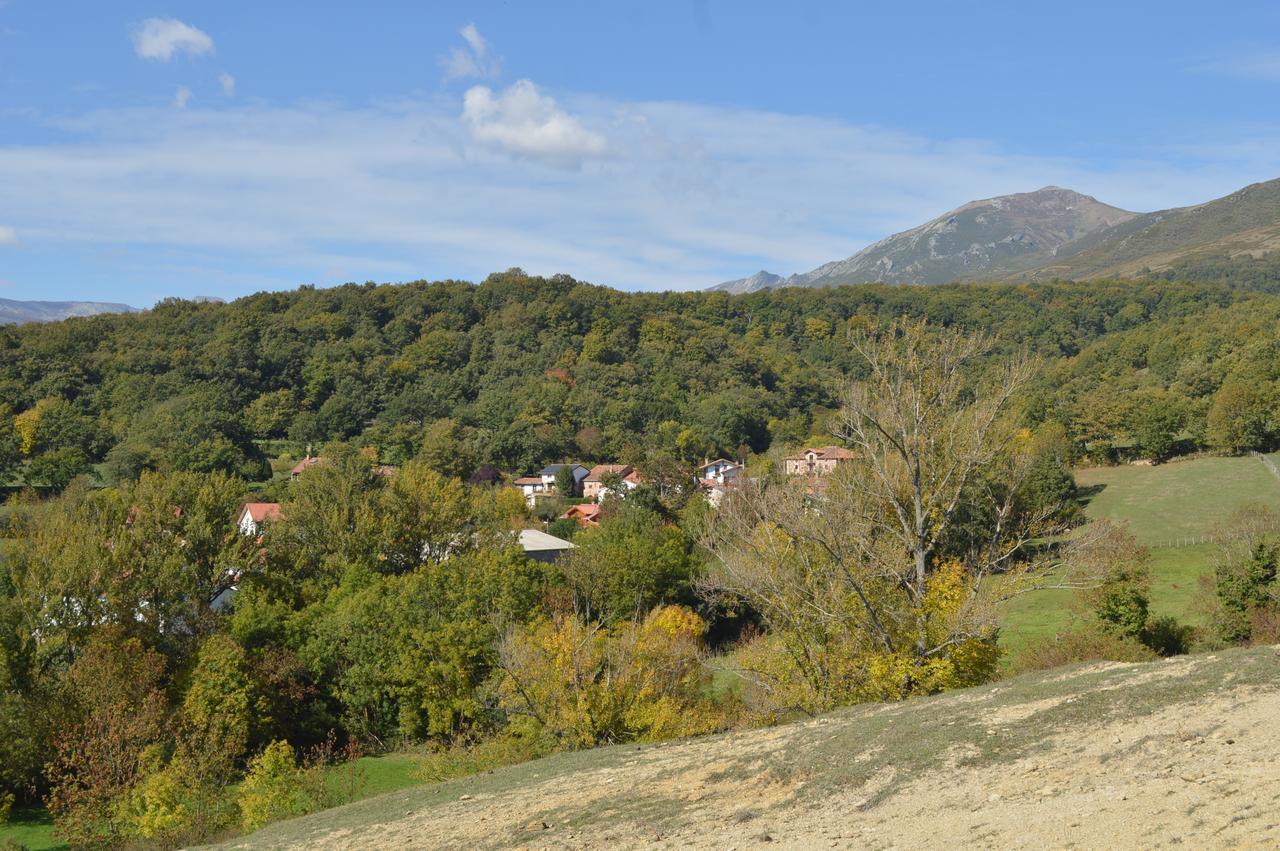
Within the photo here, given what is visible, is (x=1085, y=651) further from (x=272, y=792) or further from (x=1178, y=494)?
(x=1178, y=494)

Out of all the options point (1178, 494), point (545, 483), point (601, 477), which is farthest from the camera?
point (545, 483)

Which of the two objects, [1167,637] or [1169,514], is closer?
[1167,637]

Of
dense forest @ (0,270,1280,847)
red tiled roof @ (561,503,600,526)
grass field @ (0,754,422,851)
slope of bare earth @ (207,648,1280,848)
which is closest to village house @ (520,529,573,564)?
dense forest @ (0,270,1280,847)

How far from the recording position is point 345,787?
74.6 feet

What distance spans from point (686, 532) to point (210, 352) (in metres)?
59.3

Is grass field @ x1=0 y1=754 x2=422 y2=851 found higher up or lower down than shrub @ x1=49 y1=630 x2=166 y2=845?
lower down

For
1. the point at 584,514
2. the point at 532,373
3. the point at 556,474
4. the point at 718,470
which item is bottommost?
the point at 584,514

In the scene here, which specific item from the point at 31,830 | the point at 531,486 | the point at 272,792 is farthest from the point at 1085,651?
the point at 531,486

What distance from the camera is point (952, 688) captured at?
17156mm

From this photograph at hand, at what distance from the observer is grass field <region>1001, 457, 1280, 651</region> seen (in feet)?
114

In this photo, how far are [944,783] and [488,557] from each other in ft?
88.4

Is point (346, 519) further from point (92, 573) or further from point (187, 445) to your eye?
point (187, 445)

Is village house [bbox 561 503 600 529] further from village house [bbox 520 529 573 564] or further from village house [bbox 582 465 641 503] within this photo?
village house [bbox 520 529 573 564]

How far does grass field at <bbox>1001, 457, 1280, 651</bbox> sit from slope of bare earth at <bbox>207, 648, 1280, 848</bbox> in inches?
681
